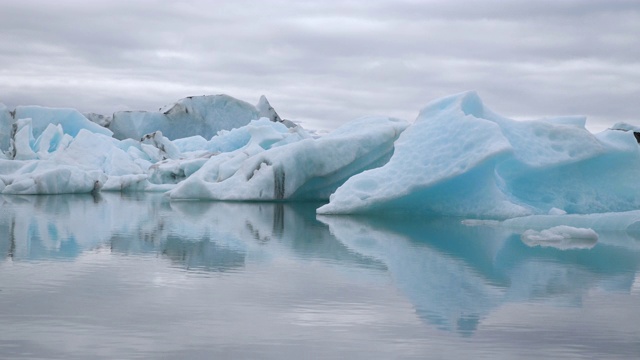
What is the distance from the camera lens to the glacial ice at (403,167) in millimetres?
11086

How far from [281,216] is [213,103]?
18.8 metres

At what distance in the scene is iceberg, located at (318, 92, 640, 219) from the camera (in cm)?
1095

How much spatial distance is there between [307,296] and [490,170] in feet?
22.6

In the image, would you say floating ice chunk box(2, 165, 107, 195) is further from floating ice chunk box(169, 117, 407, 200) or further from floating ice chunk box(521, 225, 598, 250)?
floating ice chunk box(521, 225, 598, 250)

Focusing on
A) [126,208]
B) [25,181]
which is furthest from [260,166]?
[25,181]

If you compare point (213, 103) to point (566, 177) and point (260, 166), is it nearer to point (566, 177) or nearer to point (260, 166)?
point (260, 166)

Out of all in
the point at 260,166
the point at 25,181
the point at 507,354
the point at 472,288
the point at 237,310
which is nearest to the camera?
the point at 507,354

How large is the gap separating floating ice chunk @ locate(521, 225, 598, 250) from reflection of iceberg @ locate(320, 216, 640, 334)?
0.16 meters

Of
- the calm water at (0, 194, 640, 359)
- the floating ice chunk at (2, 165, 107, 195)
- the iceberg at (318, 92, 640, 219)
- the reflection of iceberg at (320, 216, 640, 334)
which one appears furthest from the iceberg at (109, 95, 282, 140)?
the calm water at (0, 194, 640, 359)

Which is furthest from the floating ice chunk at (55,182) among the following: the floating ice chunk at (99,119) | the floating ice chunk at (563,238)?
the floating ice chunk at (563,238)

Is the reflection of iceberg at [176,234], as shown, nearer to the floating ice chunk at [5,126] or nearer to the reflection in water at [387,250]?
the reflection in water at [387,250]

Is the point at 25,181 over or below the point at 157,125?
below

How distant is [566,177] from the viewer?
12.0 meters

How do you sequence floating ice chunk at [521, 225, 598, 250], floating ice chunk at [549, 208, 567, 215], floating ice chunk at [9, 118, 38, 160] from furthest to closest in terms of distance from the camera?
1. floating ice chunk at [9, 118, 38, 160]
2. floating ice chunk at [549, 208, 567, 215]
3. floating ice chunk at [521, 225, 598, 250]
